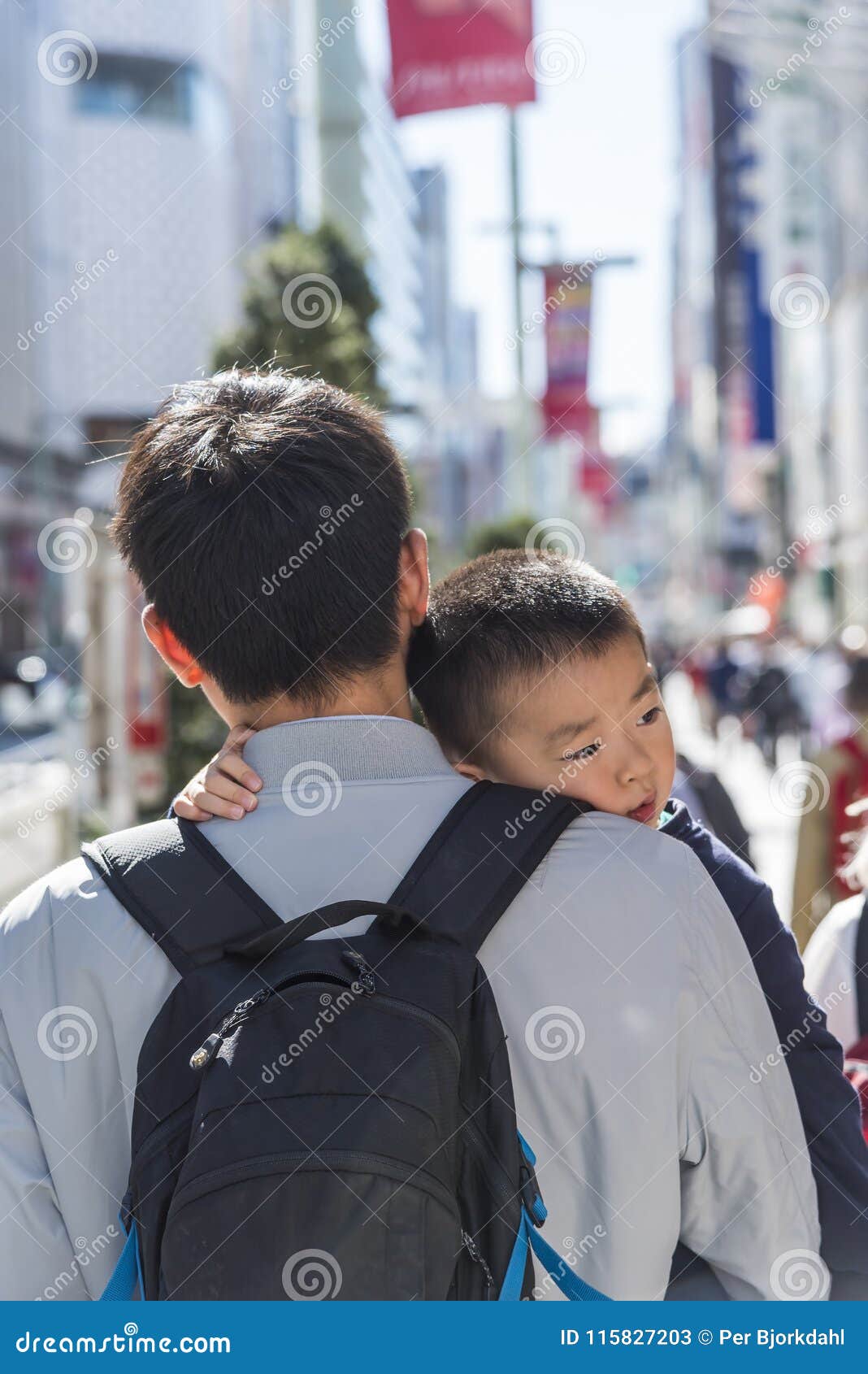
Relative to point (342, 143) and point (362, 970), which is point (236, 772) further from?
point (342, 143)

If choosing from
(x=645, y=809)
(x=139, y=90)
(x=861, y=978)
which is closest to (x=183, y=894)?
(x=645, y=809)

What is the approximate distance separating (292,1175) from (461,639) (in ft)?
2.85

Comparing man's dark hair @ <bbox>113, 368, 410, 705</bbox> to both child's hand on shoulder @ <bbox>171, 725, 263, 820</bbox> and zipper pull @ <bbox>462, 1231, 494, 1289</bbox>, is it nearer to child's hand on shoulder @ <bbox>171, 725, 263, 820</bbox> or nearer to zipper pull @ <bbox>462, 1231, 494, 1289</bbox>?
child's hand on shoulder @ <bbox>171, 725, 263, 820</bbox>

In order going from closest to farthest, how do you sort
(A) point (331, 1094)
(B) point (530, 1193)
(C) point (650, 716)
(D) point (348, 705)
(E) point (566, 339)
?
(A) point (331, 1094), (B) point (530, 1193), (D) point (348, 705), (C) point (650, 716), (E) point (566, 339)

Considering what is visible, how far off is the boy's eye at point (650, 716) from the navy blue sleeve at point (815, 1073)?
17 centimetres

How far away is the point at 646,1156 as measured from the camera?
4.59 ft

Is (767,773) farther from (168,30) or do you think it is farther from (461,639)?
(168,30)

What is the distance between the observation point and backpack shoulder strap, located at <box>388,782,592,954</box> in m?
1.34

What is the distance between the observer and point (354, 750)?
1471 mm

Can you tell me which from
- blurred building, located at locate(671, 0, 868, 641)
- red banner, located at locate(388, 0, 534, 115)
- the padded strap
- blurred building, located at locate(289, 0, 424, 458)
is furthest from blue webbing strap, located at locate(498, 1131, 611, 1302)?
blurred building, located at locate(671, 0, 868, 641)

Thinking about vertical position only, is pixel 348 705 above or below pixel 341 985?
above

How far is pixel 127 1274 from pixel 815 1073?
2.74 ft

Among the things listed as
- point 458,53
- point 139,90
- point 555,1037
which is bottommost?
point 555,1037

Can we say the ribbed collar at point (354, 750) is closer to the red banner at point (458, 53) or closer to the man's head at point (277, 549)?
the man's head at point (277, 549)
